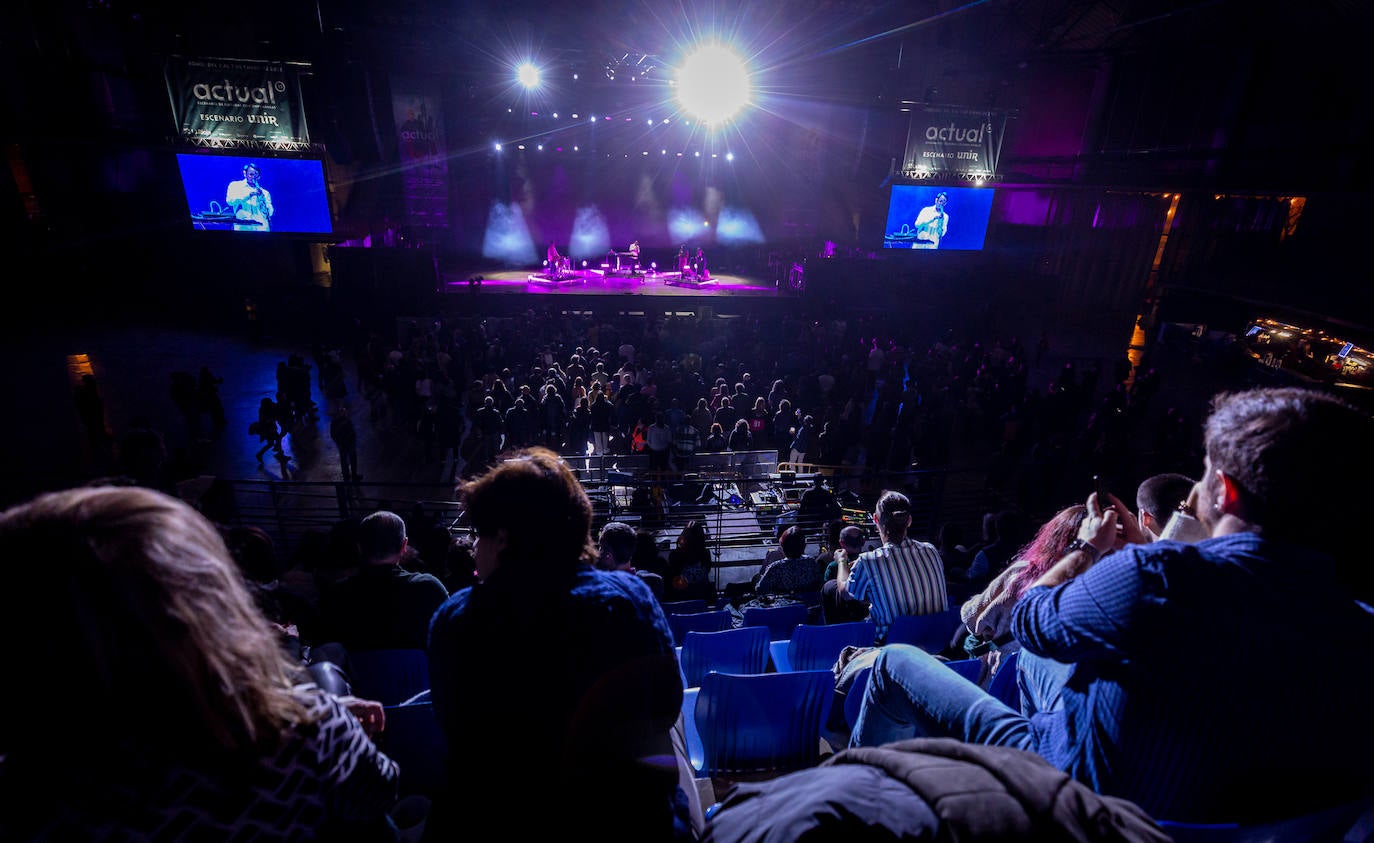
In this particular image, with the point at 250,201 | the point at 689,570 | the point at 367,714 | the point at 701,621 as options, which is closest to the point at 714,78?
the point at 250,201

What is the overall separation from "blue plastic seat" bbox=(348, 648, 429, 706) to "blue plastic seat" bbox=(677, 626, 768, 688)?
1379mm

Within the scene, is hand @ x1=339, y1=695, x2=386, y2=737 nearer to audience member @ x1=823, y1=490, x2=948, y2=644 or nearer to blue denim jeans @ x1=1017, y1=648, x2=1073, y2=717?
blue denim jeans @ x1=1017, y1=648, x2=1073, y2=717

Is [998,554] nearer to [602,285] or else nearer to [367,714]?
[367,714]

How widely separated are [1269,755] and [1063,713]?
15.6 inches

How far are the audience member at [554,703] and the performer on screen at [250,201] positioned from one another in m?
15.3

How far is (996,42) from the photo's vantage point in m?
18.4

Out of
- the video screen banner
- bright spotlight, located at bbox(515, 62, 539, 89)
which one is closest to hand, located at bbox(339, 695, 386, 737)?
the video screen banner

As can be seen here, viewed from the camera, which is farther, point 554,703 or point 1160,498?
point 1160,498

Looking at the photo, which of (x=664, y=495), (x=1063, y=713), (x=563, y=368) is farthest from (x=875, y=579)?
(x=563, y=368)

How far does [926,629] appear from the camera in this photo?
3479 mm

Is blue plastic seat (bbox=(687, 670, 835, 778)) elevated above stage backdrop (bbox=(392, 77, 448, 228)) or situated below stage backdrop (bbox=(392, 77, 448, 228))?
below

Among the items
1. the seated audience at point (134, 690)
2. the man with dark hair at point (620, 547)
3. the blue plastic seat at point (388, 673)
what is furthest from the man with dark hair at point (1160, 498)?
the blue plastic seat at point (388, 673)

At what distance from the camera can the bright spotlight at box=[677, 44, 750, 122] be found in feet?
52.2

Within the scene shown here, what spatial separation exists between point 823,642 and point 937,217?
14.8m
